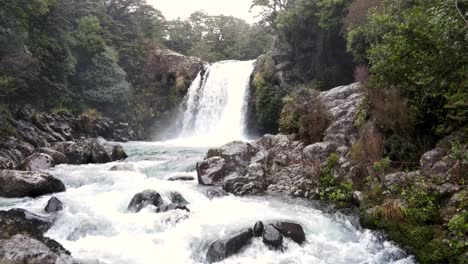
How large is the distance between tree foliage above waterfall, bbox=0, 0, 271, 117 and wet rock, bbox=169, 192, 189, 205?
11029mm

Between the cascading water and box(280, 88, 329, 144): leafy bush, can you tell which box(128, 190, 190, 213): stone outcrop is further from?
box(280, 88, 329, 144): leafy bush

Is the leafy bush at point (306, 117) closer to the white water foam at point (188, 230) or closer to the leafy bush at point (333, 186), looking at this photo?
the leafy bush at point (333, 186)

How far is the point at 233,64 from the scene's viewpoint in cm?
2888

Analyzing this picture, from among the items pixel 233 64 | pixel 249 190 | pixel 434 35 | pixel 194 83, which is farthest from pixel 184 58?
pixel 434 35

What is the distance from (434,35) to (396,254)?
5.12 meters

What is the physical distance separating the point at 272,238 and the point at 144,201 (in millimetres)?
3891

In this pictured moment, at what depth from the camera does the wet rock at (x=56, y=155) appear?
52.5ft

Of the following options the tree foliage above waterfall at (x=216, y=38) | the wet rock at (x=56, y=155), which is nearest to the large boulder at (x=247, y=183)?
the wet rock at (x=56, y=155)

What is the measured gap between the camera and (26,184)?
1109 cm

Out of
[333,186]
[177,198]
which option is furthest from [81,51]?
[333,186]

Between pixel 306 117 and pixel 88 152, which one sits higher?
pixel 306 117

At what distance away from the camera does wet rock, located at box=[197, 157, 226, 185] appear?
1268 cm

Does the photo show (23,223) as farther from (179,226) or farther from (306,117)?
(306,117)

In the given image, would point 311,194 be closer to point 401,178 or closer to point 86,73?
point 401,178
